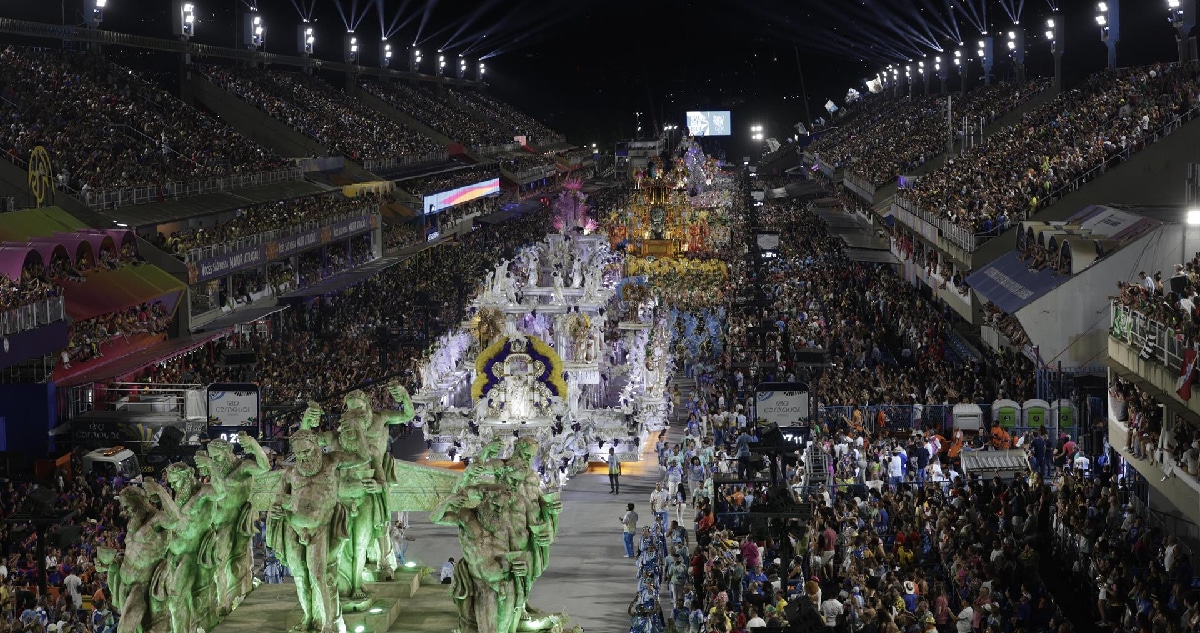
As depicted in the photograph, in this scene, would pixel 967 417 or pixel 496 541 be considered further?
pixel 967 417

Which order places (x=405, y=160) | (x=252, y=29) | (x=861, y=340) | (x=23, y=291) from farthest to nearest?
(x=405, y=160), (x=252, y=29), (x=861, y=340), (x=23, y=291)

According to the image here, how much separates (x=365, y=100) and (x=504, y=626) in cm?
7739

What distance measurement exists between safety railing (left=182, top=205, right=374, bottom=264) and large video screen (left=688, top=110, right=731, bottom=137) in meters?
89.6

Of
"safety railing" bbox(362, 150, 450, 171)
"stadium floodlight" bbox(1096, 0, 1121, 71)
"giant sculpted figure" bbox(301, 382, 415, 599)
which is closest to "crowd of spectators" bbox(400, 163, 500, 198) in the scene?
"safety railing" bbox(362, 150, 450, 171)

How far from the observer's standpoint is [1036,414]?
28.1 m

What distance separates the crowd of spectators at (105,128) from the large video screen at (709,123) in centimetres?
9071

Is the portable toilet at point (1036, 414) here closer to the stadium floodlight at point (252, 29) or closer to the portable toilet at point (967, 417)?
the portable toilet at point (967, 417)

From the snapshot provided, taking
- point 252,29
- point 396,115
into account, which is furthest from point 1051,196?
point 396,115

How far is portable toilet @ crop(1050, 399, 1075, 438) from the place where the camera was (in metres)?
28.2

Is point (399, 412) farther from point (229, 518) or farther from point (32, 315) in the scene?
point (32, 315)

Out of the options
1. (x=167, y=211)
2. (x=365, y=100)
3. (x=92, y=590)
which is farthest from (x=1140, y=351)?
(x=365, y=100)

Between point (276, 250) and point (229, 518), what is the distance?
107ft

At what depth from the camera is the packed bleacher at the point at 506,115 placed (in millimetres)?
118688

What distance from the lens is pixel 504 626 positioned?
49.2 ft
